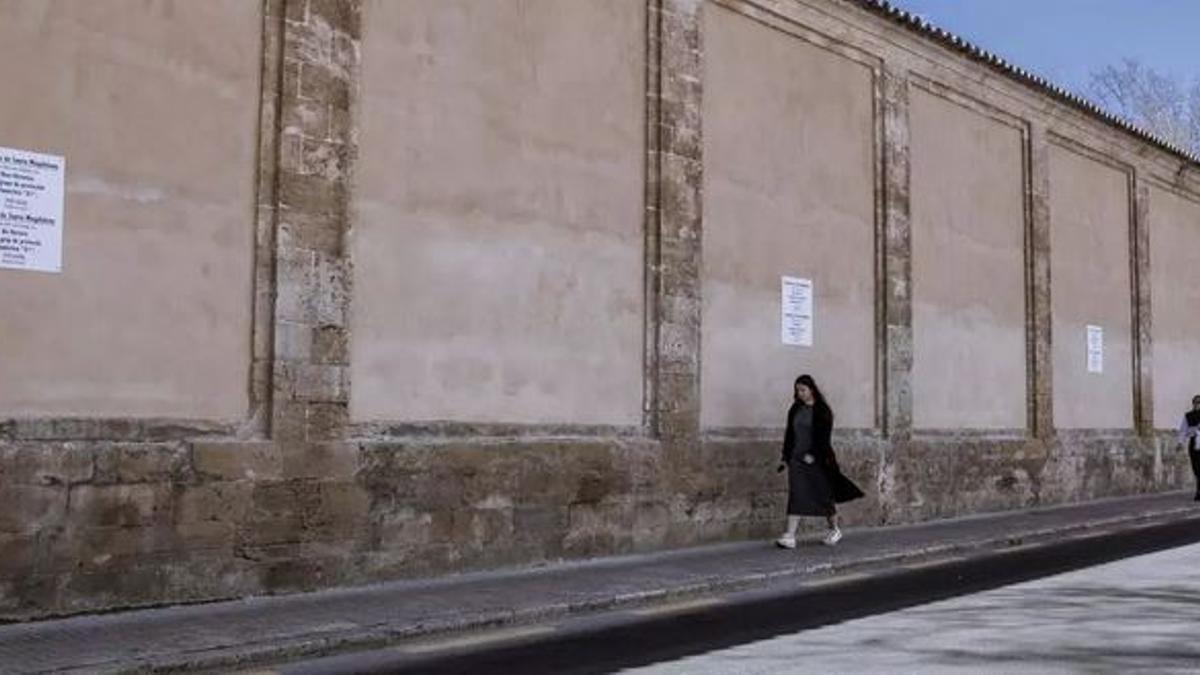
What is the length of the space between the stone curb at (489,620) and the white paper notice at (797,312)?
2.70 meters

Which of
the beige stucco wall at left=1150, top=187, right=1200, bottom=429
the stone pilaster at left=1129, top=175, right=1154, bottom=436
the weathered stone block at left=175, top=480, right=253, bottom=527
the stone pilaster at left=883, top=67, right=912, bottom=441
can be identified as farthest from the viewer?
the beige stucco wall at left=1150, top=187, right=1200, bottom=429

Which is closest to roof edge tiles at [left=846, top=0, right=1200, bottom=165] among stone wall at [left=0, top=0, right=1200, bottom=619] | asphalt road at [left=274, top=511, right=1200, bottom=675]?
stone wall at [left=0, top=0, right=1200, bottom=619]

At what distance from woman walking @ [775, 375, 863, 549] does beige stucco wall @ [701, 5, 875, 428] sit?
0.98m

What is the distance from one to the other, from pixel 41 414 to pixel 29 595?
106cm

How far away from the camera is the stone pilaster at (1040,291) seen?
17922 millimetres

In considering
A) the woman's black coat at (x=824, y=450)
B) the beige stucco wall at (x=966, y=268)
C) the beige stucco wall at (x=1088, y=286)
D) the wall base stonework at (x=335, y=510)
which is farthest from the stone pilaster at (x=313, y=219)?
the beige stucco wall at (x=1088, y=286)

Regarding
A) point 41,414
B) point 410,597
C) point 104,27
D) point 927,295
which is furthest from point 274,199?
point 927,295

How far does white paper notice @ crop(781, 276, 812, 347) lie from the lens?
44.6 feet

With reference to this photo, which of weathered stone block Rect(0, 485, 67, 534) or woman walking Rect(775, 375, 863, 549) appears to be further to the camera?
woman walking Rect(775, 375, 863, 549)

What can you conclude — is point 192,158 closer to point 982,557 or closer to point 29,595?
point 29,595

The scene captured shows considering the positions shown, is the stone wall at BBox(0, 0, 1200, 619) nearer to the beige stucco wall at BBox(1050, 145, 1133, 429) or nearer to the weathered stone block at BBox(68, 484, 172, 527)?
the weathered stone block at BBox(68, 484, 172, 527)

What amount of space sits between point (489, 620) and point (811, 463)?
15.3 feet

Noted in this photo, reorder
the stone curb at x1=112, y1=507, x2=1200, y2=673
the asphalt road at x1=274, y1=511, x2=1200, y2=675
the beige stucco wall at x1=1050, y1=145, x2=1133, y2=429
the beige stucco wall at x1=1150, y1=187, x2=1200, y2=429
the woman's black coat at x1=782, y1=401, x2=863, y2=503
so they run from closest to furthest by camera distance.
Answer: the stone curb at x1=112, y1=507, x2=1200, y2=673, the asphalt road at x1=274, y1=511, x2=1200, y2=675, the woman's black coat at x1=782, y1=401, x2=863, y2=503, the beige stucco wall at x1=1050, y1=145, x2=1133, y2=429, the beige stucco wall at x1=1150, y1=187, x2=1200, y2=429

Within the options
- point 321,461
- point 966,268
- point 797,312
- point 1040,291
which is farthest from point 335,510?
point 1040,291
